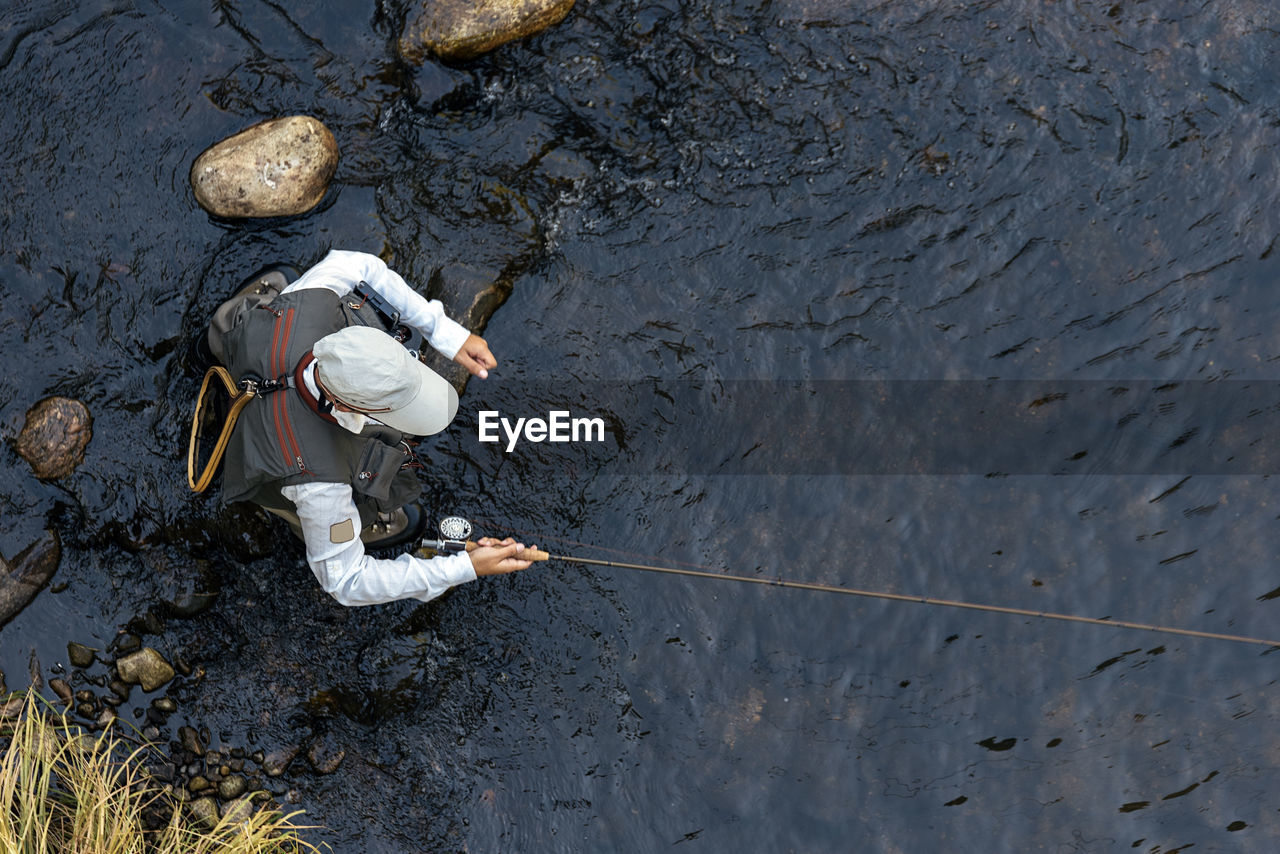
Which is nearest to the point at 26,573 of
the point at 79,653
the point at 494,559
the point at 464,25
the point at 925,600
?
the point at 79,653

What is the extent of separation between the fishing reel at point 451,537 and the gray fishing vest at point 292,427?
58 centimetres

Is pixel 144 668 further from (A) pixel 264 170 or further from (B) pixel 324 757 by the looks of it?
(A) pixel 264 170

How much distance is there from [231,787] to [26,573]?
5.05 feet

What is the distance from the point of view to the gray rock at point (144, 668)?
4.67m

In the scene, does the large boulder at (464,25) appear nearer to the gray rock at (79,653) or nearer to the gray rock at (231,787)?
the gray rock at (79,653)

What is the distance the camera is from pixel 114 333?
182 inches

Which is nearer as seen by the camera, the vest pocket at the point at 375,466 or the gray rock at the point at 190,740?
the vest pocket at the point at 375,466

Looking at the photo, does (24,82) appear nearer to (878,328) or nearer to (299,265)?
(299,265)

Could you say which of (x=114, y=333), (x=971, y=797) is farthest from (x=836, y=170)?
(x=114, y=333)

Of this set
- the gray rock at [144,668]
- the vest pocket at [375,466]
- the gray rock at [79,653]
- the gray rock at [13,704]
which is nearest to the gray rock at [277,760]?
the gray rock at [144,668]

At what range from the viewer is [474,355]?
4.25 metres

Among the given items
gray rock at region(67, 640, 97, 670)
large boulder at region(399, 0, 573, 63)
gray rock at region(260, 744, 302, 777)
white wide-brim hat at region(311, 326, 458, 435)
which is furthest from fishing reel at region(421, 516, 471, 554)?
large boulder at region(399, 0, 573, 63)

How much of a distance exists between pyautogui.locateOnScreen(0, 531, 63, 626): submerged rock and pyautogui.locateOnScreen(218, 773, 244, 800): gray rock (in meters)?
1.41

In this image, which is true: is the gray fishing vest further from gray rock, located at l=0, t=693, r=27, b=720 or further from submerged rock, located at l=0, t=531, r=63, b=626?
gray rock, located at l=0, t=693, r=27, b=720
